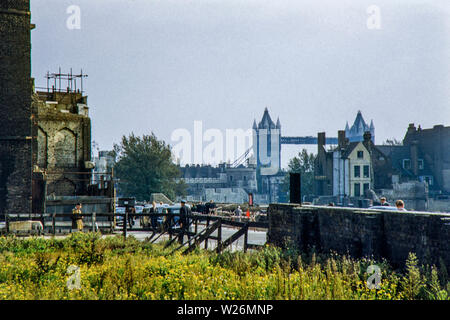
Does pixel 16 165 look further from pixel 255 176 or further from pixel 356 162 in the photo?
pixel 255 176

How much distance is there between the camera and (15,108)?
2958 cm

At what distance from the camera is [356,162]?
69625 mm

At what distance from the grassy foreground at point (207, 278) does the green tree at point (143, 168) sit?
168 ft

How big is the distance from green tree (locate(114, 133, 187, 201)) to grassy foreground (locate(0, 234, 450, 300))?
5123 cm

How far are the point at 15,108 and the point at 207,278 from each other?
75.0 ft

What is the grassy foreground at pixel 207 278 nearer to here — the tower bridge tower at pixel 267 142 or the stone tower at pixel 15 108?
the stone tower at pixel 15 108

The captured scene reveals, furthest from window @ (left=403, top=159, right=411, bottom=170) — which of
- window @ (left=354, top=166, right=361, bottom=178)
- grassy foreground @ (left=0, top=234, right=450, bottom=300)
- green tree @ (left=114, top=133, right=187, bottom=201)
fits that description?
grassy foreground @ (left=0, top=234, right=450, bottom=300)

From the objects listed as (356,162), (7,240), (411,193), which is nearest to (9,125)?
(7,240)

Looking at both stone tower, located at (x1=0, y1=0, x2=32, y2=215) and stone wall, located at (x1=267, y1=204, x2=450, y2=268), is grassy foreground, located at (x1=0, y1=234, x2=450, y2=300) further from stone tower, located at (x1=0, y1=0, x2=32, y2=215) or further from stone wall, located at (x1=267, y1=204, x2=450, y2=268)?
stone tower, located at (x1=0, y1=0, x2=32, y2=215)

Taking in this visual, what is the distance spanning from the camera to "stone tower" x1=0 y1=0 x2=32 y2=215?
2927cm

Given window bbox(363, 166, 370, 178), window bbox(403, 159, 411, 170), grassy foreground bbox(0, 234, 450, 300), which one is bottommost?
grassy foreground bbox(0, 234, 450, 300)

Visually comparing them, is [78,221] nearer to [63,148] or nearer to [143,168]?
[63,148]

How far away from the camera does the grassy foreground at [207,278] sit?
9102 mm

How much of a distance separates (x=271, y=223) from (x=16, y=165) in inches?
715
